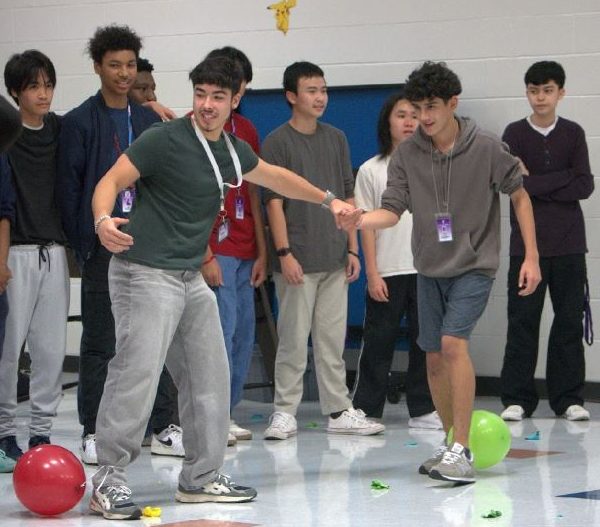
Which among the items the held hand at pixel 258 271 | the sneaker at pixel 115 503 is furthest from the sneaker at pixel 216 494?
the held hand at pixel 258 271

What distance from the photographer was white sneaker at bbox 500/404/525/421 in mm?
6258

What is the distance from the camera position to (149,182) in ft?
13.2

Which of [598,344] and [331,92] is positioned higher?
[331,92]

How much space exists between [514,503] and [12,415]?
6.68 ft

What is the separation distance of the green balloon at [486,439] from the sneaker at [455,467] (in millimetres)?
103

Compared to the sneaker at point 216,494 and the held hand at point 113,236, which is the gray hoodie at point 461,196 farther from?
the held hand at point 113,236

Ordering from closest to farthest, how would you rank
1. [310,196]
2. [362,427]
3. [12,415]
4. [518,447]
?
[310,196], [12,415], [518,447], [362,427]

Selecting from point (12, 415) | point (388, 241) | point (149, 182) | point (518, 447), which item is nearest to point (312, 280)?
point (388, 241)

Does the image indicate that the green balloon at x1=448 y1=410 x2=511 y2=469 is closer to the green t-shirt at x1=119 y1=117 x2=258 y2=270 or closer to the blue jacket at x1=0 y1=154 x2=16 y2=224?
the green t-shirt at x1=119 y1=117 x2=258 y2=270

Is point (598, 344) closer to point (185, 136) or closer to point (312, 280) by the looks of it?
point (312, 280)

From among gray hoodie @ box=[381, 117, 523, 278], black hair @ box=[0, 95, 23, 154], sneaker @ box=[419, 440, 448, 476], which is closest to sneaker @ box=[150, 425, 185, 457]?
sneaker @ box=[419, 440, 448, 476]

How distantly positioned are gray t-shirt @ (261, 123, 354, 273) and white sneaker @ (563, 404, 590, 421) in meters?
1.41

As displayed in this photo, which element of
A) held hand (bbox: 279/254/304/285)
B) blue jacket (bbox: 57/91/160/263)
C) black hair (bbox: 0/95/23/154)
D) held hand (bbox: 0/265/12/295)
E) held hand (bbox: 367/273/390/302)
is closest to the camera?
black hair (bbox: 0/95/23/154)

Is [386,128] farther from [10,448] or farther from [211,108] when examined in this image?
[10,448]
